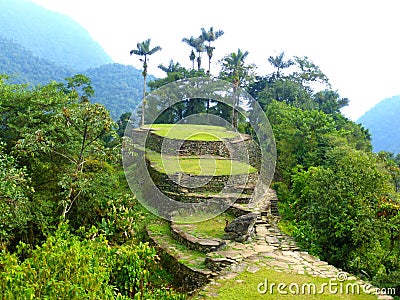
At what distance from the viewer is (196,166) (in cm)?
1245

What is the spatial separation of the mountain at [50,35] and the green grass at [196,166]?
223ft

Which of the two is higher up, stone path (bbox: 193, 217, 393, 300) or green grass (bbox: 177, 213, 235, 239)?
green grass (bbox: 177, 213, 235, 239)

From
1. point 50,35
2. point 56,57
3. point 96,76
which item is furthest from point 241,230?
point 50,35

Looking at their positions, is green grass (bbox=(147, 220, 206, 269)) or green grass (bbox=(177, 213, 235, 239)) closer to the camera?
green grass (bbox=(147, 220, 206, 269))

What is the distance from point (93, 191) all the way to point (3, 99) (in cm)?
307

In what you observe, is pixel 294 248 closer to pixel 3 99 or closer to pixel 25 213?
pixel 25 213

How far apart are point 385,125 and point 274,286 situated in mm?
58627

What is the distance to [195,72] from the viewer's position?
28938 millimetres

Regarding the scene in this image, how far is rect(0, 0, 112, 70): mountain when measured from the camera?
83.5m

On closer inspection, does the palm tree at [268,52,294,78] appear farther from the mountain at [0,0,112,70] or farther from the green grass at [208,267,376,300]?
the mountain at [0,0,112,70]

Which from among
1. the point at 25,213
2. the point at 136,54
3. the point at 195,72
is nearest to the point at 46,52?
Result: the point at 195,72

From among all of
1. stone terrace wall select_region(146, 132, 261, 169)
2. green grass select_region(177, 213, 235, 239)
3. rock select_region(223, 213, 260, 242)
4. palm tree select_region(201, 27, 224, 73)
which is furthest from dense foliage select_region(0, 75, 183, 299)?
palm tree select_region(201, 27, 224, 73)

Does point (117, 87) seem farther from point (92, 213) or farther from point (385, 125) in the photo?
point (92, 213)

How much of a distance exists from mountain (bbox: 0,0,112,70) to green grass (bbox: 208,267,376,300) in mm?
75785
